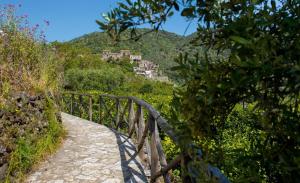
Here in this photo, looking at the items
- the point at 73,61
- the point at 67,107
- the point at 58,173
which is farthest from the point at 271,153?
the point at 73,61

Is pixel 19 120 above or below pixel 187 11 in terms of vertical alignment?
below

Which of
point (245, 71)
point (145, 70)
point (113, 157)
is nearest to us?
point (245, 71)

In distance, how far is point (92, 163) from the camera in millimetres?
5863

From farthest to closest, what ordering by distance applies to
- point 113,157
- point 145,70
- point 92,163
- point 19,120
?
point 145,70
point 113,157
point 92,163
point 19,120

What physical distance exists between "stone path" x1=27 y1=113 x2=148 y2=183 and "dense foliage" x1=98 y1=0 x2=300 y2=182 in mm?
3772

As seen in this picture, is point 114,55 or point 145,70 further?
point 114,55

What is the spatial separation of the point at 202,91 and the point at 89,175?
4.24 m

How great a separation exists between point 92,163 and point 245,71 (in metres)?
5.08

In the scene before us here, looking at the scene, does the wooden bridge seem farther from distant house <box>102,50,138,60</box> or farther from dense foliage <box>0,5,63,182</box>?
distant house <box>102,50,138,60</box>

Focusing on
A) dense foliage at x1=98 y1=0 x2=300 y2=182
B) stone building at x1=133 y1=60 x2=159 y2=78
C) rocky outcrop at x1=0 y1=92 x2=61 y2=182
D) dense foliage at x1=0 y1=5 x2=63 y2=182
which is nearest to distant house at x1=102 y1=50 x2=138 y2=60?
stone building at x1=133 y1=60 x2=159 y2=78

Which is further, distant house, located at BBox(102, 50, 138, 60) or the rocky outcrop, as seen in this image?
distant house, located at BBox(102, 50, 138, 60)

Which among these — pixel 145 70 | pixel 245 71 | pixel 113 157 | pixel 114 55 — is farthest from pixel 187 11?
pixel 114 55

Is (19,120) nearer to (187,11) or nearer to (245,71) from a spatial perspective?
(187,11)

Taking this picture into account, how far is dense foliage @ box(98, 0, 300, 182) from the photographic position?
108 cm
